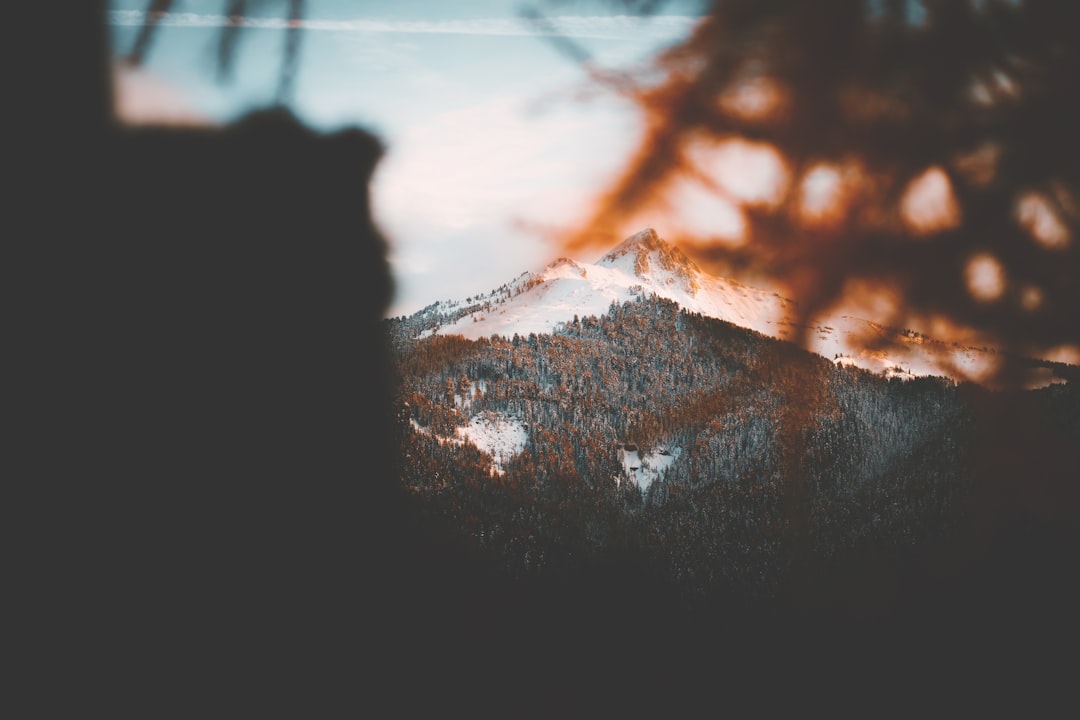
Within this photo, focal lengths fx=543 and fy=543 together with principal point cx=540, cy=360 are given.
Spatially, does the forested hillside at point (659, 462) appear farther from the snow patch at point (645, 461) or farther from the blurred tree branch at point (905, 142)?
the blurred tree branch at point (905, 142)

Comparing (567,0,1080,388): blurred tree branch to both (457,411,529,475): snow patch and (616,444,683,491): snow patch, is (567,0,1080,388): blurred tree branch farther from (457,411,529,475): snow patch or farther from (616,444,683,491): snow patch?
(616,444,683,491): snow patch

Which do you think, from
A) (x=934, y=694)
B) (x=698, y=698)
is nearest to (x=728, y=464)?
(x=698, y=698)

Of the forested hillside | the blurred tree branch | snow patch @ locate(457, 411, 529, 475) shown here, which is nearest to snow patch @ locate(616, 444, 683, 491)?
the forested hillside

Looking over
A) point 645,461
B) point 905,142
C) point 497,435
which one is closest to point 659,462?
point 645,461

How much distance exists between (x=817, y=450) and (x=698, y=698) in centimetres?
3767

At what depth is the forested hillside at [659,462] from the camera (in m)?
50.1

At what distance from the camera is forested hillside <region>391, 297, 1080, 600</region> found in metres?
50.1

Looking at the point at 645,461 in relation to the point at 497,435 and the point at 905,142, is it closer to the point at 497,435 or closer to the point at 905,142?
the point at 497,435

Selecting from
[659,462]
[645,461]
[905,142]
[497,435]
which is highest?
[905,142]

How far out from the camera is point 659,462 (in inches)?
3191

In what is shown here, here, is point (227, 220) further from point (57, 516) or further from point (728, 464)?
point (728, 464)

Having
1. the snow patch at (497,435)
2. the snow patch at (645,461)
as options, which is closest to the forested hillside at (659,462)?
the snow patch at (645,461)

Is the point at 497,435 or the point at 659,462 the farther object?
the point at 659,462

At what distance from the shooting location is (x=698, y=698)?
41.6 m
